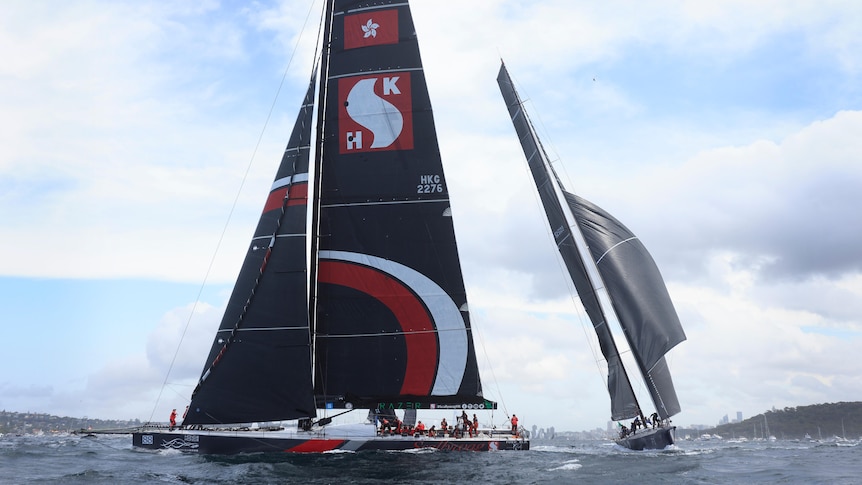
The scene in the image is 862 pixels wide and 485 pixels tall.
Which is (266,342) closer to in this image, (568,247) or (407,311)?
(407,311)

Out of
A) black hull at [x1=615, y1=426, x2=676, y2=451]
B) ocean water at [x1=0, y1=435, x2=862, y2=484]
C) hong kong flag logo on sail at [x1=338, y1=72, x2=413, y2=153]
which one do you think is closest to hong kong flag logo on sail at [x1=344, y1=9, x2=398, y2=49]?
hong kong flag logo on sail at [x1=338, y1=72, x2=413, y2=153]

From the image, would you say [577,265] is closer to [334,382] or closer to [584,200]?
[584,200]

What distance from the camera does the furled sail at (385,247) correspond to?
25.5 metres

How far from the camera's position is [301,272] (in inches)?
958

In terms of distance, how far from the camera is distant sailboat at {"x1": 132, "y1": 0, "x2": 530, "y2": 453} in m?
23.4

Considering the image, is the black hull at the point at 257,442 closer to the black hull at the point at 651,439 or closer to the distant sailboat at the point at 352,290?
the distant sailboat at the point at 352,290

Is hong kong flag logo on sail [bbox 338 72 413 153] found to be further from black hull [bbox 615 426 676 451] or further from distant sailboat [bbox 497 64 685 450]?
black hull [bbox 615 426 676 451]

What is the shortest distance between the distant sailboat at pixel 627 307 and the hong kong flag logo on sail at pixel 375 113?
7848mm

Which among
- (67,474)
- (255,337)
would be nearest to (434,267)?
(255,337)

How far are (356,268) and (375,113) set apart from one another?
584 centimetres

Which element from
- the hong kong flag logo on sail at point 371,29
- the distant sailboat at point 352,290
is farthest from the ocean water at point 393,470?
the hong kong flag logo on sail at point 371,29

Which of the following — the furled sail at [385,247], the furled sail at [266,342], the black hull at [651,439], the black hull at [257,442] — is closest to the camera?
the black hull at [257,442]

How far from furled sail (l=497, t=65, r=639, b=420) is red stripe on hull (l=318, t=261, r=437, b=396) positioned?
25.5 ft

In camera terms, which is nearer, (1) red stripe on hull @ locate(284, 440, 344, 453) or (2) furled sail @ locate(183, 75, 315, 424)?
(1) red stripe on hull @ locate(284, 440, 344, 453)
